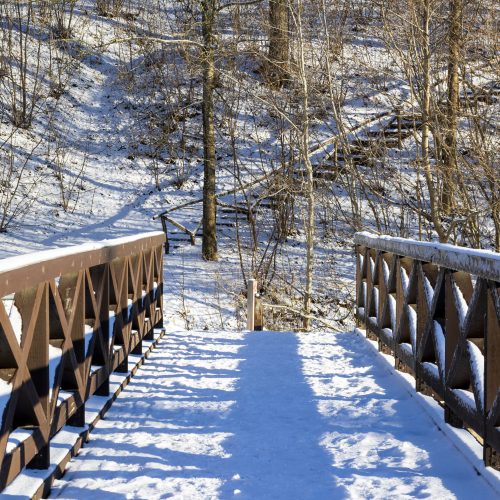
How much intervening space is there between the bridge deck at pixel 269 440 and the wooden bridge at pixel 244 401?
1 cm

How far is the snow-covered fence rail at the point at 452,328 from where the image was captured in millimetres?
3369

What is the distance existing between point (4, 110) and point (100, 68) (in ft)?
16.0

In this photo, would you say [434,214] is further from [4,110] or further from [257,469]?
[4,110]

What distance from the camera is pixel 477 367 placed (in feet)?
12.0

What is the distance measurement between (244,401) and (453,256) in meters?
2.01

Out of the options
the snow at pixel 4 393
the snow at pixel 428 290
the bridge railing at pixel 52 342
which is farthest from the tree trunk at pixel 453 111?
the snow at pixel 4 393

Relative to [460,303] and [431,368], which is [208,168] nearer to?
[431,368]

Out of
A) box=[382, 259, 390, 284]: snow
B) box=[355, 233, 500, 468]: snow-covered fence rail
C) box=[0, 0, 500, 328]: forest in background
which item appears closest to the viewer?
box=[355, 233, 500, 468]: snow-covered fence rail

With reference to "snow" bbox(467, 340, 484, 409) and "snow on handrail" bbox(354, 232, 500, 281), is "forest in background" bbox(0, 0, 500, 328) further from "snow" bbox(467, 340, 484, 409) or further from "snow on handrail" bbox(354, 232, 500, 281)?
"snow" bbox(467, 340, 484, 409)

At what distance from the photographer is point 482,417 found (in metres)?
3.53

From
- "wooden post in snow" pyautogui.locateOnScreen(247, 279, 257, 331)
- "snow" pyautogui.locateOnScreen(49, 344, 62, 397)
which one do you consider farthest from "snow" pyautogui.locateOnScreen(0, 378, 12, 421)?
"wooden post in snow" pyautogui.locateOnScreen(247, 279, 257, 331)

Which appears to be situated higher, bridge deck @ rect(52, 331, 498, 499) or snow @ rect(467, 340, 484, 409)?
snow @ rect(467, 340, 484, 409)

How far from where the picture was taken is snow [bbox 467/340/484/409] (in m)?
3.55

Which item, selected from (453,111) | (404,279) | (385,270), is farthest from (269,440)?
(453,111)
